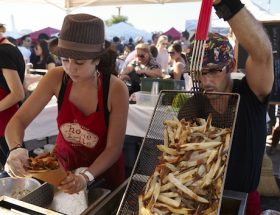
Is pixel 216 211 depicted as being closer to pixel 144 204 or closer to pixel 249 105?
pixel 144 204

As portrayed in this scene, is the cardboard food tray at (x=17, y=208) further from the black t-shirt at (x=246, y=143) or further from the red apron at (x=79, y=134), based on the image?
the black t-shirt at (x=246, y=143)

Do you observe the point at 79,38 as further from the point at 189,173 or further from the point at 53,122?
the point at 53,122

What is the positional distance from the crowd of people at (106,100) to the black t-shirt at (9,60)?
952 mm

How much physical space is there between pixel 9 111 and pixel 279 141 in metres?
4.33

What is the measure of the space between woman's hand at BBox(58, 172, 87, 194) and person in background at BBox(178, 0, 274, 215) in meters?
0.52

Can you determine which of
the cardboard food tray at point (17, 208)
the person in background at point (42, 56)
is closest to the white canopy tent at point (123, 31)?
the person in background at point (42, 56)

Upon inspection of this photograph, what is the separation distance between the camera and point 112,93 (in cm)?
175

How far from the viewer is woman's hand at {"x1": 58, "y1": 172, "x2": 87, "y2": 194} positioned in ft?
4.17

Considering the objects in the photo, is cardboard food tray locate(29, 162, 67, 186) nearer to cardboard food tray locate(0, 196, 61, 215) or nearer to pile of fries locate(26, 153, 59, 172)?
pile of fries locate(26, 153, 59, 172)

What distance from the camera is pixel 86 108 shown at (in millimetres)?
1788

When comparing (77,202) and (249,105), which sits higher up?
(249,105)

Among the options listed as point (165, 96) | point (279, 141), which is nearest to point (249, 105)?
point (165, 96)

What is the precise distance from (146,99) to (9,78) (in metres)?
1.55

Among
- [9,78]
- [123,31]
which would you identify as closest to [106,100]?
[9,78]
